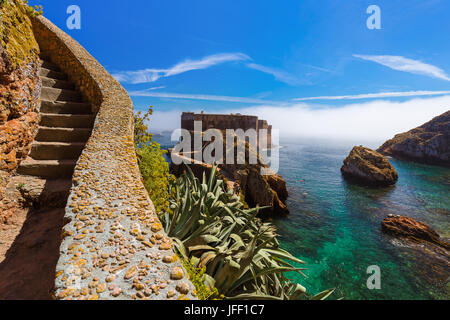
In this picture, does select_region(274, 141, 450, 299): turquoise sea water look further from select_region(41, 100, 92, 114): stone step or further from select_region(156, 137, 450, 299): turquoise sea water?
select_region(41, 100, 92, 114): stone step

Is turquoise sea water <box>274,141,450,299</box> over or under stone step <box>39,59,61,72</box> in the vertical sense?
under

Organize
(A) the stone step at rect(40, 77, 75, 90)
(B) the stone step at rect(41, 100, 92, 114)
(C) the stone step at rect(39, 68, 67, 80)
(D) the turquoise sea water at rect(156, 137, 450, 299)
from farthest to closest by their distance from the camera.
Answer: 1. (D) the turquoise sea water at rect(156, 137, 450, 299)
2. (C) the stone step at rect(39, 68, 67, 80)
3. (A) the stone step at rect(40, 77, 75, 90)
4. (B) the stone step at rect(41, 100, 92, 114)

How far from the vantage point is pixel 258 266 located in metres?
3.03

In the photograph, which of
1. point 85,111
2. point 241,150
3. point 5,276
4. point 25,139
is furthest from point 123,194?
point 241,150

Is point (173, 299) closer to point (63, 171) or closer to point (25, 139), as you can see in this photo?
point (63, 171)

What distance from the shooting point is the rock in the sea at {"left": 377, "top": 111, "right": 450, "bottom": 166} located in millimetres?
48972

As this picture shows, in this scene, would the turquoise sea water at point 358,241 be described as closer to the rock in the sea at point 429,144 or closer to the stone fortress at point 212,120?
the stone fortress at point 212,120

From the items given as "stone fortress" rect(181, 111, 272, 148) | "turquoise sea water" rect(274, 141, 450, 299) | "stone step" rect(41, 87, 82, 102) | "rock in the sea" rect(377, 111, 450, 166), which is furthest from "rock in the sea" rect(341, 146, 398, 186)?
"rock in the sea" rect(377, 111, 450, 166)

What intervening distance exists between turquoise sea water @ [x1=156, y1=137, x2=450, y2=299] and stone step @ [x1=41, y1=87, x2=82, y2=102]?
10432 millimetres

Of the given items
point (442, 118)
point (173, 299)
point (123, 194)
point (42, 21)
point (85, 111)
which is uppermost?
point (442, 118)

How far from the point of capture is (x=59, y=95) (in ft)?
18.7

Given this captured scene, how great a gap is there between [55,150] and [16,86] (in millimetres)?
1393

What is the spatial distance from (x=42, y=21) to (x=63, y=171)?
702 centimetres

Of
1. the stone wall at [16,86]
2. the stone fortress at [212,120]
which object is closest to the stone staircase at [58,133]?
the stone wall at [16,86]
